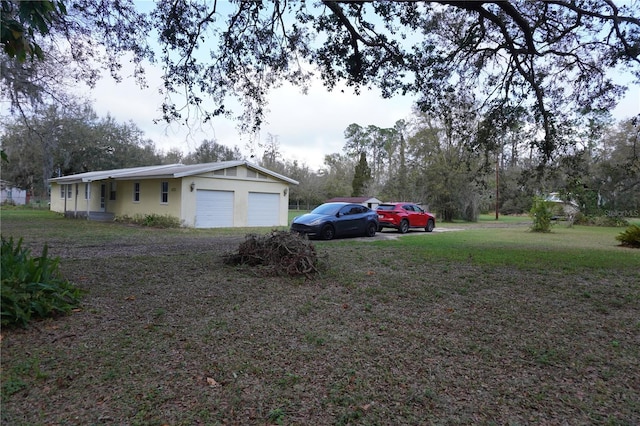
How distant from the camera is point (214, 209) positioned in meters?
19.6

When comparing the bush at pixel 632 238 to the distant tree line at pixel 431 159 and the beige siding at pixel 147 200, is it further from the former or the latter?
the beige siding at pixel 147 200

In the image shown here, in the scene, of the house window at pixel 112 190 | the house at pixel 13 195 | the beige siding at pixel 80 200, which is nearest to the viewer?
the house window at pixel 112 190

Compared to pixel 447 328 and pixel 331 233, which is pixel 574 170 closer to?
pixel 331 233

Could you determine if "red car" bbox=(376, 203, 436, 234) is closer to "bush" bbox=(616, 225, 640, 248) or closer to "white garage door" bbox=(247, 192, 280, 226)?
"white garage door" bbox=(247, 192, 280, 226)

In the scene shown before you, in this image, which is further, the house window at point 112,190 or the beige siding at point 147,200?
the house window at point 112,190

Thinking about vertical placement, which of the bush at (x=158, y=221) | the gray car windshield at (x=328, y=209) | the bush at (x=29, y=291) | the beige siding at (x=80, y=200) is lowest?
the bush at (x=29, y=291)

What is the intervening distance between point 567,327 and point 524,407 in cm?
203

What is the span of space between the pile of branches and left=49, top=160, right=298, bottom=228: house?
1196cm

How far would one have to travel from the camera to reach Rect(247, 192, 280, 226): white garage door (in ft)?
69.2

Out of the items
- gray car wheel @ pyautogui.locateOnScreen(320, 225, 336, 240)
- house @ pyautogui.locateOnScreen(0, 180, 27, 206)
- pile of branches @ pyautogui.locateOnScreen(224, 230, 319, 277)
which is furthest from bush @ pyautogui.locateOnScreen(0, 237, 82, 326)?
house @ pyautogui.locateOnScreen(0, 180, 27, 206)

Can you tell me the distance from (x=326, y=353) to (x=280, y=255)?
3159 millimetres

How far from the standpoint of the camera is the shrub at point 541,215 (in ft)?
66.3

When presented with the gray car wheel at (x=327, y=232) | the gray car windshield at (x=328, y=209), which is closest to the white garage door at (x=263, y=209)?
the gray car windshield at (x=328, y=209)

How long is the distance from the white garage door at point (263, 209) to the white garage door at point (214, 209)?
4.10 feet
